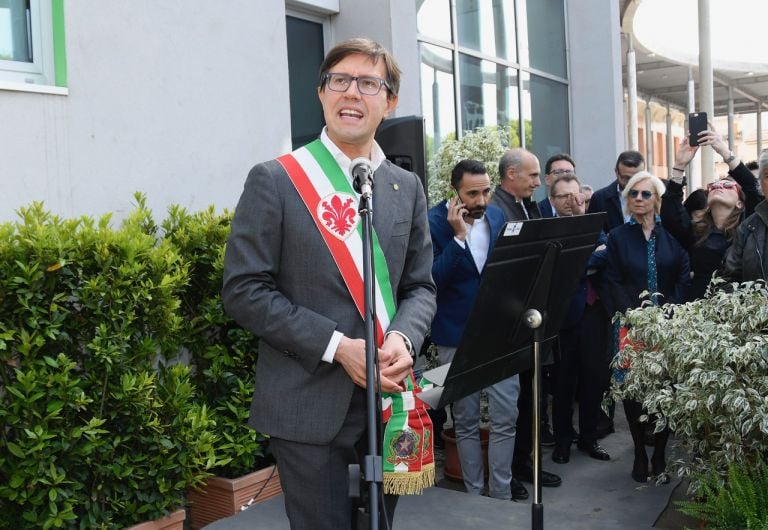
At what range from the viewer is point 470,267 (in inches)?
191

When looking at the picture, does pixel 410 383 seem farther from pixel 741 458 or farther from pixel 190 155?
pixel 190 155

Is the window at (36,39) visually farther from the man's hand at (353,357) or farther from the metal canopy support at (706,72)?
the metal canopy support at (706,72)

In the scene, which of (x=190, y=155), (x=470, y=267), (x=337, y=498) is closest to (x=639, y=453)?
(x=470, y=267)

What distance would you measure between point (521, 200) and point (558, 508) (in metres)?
1.97

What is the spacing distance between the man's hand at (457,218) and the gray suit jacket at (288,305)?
2346 millimetres

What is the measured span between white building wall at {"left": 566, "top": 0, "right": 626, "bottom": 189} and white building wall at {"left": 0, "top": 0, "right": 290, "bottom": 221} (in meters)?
7.59

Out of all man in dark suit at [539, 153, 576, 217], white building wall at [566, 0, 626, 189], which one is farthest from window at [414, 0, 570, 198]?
man in dark suit at [539, 153, 576, 217]

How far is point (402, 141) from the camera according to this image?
521cm

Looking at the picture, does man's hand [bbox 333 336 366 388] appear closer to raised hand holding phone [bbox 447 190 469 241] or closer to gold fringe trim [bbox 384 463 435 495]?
gold fringe trim [bbox 384 463 435 495]

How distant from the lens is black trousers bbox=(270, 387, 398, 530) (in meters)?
2.23

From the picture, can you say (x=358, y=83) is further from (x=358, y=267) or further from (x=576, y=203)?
(x=576, y=203)

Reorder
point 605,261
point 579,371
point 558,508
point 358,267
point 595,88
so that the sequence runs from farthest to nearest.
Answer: point 595,88
point 579,371
point 605,261
point 558,508
point 358,267

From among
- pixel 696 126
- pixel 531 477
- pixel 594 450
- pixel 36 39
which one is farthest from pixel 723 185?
pixel 36 39

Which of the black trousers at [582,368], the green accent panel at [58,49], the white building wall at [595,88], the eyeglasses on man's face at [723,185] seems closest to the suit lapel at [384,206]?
the green accent panel at [58,49]
